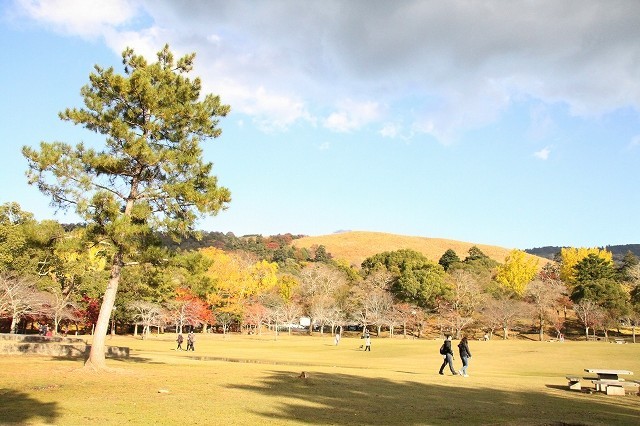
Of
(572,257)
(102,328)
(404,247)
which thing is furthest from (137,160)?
(404,247)

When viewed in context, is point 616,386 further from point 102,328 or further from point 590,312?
point 590,312

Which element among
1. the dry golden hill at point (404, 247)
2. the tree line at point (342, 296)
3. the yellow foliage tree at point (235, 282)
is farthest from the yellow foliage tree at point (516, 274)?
the dry golden hill at point (404, 247)

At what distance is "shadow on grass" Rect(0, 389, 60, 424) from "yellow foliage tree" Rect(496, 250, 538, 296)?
87278 mm

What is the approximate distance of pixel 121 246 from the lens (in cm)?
2030

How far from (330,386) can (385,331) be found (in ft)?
241

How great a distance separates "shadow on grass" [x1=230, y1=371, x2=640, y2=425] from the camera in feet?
37.6

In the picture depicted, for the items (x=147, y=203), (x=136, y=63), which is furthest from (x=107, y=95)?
(x=147, y=203)

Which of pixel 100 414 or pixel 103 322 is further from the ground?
pixel 103 322

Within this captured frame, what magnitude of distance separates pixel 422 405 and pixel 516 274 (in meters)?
86.4

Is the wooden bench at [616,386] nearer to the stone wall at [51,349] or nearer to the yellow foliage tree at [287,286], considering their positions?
the stone wall at [51,349]

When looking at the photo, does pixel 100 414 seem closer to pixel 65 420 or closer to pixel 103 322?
pixel 65 420

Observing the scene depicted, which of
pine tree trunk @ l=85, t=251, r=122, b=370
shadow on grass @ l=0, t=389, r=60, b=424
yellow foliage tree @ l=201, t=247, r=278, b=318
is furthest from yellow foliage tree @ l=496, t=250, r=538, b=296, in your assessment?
shadow on grass @ l=0, t=389, r=60, b=424

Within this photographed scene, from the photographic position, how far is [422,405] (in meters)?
13.7

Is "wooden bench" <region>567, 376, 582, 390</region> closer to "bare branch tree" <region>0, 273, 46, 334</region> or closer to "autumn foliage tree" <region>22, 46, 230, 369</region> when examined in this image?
"autumn foliage tree" <region>22, 46, 230, 369</region>
